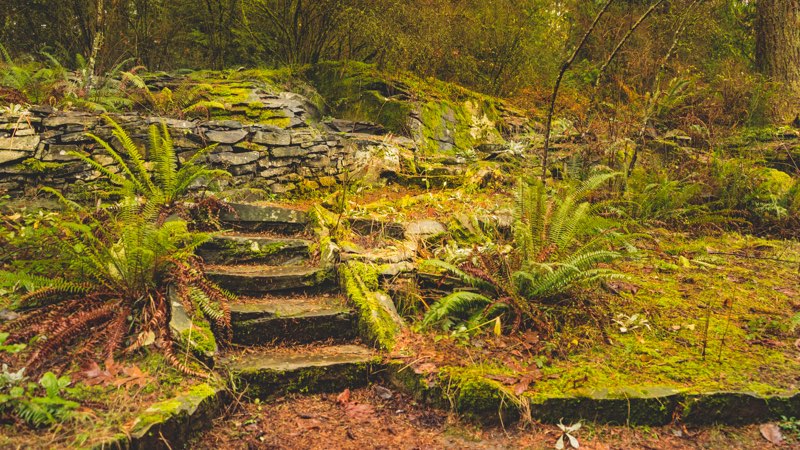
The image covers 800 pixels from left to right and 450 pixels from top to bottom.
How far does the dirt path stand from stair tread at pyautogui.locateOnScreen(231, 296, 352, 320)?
684 mm

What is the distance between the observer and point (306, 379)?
296 centimetres

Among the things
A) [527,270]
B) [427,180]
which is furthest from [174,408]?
[427,180]

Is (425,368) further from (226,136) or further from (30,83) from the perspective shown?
(30,83)

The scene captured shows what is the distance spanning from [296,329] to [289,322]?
0.24 ft

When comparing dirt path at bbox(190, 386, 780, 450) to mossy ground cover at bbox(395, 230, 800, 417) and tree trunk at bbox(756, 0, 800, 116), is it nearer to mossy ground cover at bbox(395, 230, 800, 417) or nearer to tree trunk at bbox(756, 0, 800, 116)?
mossy ground cover at bbox(395, 230, 800, 417)

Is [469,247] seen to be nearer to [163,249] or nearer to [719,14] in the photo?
[163,249]

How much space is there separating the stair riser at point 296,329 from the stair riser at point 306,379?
0.41 metres

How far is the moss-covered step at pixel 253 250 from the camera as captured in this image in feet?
13.0

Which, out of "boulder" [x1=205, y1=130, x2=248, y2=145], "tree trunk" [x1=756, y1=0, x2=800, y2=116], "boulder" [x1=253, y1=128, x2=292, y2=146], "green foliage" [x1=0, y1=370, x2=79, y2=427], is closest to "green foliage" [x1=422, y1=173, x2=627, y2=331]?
"green foliage" [x1=0, y1=370, x2=79, y2=427]

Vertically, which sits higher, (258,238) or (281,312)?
(258,238)

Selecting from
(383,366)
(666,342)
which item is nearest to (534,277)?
(666,342)

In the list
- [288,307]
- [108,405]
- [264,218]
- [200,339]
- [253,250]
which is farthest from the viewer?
[264,218]

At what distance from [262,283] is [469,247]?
6.24 feet

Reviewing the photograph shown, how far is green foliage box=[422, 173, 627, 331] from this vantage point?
3.18 m
